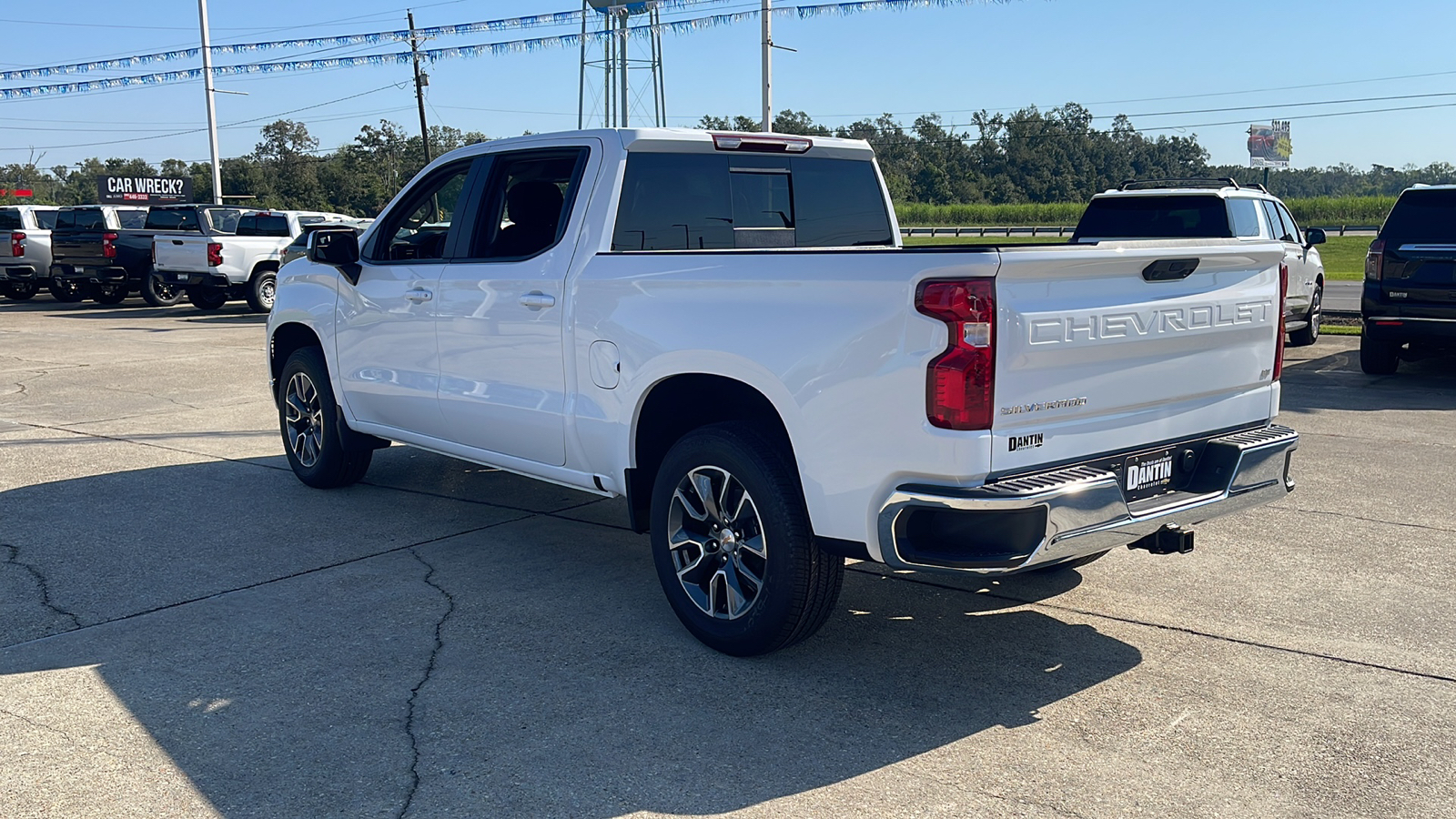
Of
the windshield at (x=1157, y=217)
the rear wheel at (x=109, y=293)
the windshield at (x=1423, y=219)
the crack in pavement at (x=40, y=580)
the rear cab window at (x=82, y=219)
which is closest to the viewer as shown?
the crack in pavement at (x=40, y=580)

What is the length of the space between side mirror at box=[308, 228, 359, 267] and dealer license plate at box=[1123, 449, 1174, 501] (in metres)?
4.31

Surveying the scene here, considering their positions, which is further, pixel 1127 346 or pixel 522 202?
pixel 522 202

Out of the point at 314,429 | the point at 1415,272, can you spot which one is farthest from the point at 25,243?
the point at 1415,272

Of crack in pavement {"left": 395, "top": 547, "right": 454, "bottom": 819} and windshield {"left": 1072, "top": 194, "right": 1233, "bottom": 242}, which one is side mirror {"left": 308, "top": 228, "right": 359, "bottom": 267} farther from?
windshield {"left": 1072, "top": 194, "right": 1233, "bottom": 242}

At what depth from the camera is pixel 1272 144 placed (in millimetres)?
107250

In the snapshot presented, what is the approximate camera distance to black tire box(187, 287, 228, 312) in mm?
22641

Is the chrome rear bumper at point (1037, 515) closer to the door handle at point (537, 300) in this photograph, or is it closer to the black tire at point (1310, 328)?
the door handle at point (537, 300)

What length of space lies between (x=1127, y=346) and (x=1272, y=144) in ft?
381

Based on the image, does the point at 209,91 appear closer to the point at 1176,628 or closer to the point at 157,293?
the point at 157,293

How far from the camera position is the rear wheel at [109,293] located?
2430 centimetres

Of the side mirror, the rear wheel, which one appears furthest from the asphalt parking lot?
the rear wheel

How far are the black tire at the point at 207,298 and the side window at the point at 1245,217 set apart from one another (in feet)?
59.3

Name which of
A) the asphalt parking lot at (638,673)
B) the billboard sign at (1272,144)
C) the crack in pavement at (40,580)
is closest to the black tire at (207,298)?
the asphalt parking lot at (638,673)

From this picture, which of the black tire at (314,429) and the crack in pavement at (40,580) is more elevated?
the black tire at (314,429)
